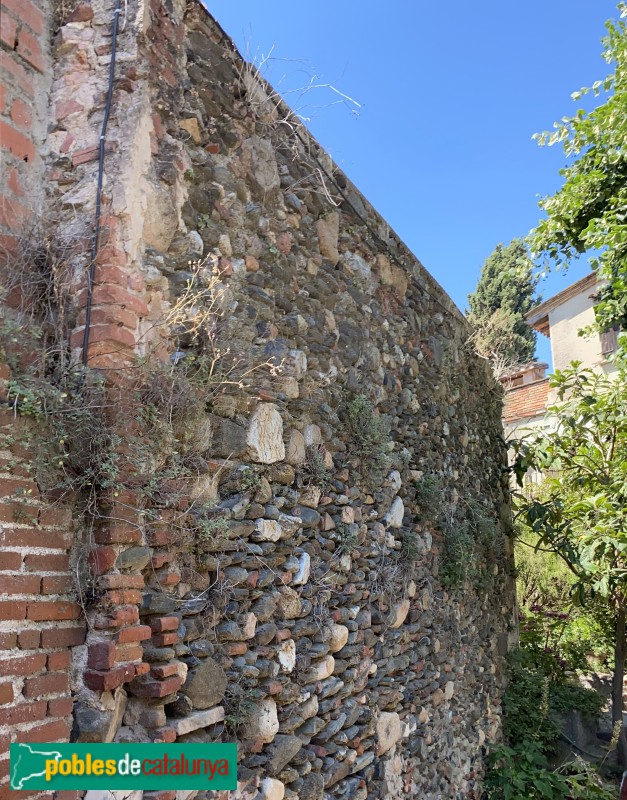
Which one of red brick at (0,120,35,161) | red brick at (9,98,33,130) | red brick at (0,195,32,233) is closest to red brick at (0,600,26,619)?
red brick at (0,195,32,233)

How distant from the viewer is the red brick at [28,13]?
217 centimetres

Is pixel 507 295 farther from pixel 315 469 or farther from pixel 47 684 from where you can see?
pixel 47 684

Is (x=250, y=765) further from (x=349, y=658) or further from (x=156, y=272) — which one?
(x=156, y=272)

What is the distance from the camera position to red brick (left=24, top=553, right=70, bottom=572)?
173cm

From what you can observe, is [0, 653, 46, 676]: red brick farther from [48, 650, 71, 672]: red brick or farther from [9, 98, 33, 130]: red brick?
[9, 98, 33, 130]: red brick

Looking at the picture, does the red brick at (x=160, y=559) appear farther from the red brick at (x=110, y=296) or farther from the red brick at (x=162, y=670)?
the red brick at (x=110, y=296)

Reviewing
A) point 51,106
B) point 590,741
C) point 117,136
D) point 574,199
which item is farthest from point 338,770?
point 574,199

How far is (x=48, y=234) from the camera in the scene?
7.01 ft

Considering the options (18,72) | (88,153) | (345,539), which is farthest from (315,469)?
(18,72)

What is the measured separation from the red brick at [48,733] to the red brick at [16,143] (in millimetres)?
1752

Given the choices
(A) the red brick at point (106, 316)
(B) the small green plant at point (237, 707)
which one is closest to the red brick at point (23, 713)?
(B) the small green plant at point (237, 707)

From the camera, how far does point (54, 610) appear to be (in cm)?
176

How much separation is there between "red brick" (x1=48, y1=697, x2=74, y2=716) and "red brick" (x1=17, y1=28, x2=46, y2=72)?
2.05 m

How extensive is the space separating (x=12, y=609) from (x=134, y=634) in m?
Result: 0.36
